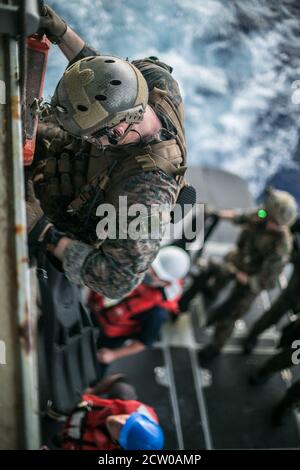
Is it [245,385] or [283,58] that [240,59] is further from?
[245,385]

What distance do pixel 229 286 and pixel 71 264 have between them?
119 inches

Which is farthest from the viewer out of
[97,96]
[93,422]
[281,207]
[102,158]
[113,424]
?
[281,207]

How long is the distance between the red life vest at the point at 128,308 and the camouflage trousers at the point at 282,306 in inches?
38.8

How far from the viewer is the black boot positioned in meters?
4.26

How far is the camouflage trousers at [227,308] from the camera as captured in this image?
424cm

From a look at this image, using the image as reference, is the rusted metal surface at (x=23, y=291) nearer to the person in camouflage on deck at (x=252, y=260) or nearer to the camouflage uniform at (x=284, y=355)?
the camouflage uniform at (x=284, y=355)

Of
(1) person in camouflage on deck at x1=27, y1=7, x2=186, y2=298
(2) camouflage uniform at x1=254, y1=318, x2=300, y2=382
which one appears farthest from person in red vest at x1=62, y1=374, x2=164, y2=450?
(2) camouflage uniform at x1=254, y1=318, x2=300, y2=382

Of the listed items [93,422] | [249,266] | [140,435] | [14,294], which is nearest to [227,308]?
[249,266]

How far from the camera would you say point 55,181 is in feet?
7.38

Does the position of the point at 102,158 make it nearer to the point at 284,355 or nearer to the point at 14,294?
the point at 14,294

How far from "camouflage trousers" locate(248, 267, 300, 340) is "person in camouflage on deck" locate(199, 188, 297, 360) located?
0.17 metres

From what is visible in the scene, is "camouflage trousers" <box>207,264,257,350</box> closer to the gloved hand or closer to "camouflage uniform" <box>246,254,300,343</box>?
"camouflage uniform" <box>246,254,300,343</box>

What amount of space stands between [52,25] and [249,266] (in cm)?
279

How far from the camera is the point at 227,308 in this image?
14.5 ft
